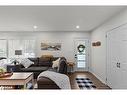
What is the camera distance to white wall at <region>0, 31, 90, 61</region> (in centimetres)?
841

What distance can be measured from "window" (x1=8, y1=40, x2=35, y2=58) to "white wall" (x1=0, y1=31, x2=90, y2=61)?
0.23 metres

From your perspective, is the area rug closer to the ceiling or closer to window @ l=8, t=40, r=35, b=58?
the ceiling

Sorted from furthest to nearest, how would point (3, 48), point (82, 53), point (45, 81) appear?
point (82, 53), point (3, 48), point (45, 81)

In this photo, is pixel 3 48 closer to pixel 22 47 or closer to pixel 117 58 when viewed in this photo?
pixel 22 47

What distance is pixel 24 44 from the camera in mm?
8375

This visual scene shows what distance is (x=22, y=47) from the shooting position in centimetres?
835

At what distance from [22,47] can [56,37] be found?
202 centimetres

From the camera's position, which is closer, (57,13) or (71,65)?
(57,13)

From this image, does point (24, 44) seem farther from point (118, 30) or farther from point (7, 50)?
point (118, 30)

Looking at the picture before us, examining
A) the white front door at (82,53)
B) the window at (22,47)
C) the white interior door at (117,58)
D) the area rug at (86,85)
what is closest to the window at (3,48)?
the window at (22,47)

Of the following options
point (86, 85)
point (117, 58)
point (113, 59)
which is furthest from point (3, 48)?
point (117, 58)

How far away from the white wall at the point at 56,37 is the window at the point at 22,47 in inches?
9.2

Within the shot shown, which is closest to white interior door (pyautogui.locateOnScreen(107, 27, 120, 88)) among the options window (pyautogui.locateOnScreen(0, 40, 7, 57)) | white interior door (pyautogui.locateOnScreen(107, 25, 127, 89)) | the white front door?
white interior door (pyautogui.locateOnScreen(107, 25, 127, 89))
